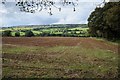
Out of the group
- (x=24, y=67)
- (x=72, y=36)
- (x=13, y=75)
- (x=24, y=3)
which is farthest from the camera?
(x=72, y=36)

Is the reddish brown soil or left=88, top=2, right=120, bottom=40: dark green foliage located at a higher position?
left=88, top=2, right=120, bottom=40: dark green foliage

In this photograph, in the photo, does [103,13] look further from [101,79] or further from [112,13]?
[101,79]

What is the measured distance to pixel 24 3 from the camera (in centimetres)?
749

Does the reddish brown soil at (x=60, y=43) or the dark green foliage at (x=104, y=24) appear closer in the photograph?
the reddish brown soil at (x=60, y=43)

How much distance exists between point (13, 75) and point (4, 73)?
798 mm

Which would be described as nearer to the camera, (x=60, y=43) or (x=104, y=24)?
(x=60, y=43)

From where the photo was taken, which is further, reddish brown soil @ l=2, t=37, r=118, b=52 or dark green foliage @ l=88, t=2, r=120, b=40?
dark green foliage @ l=88, t=2, r=120, b=40

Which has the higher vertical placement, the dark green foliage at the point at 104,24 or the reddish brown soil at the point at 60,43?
the dark green foliage at the point at 104,24

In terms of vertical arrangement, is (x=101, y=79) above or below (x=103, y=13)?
below

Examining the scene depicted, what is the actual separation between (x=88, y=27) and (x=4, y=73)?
46.2 meters

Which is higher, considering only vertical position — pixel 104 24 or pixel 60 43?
pixel 104 24

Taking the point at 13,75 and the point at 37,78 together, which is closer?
the point at 37,78

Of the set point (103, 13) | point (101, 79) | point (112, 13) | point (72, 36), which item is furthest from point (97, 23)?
point (101, 79)

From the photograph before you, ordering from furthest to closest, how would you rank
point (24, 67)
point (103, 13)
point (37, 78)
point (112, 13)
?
1. point (103, 13)
2. point (112, 13)
3. point (24, 67)
4. point (37, 78)
